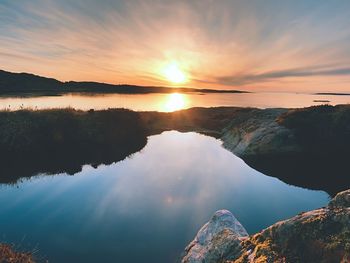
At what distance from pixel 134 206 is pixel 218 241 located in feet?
24.8

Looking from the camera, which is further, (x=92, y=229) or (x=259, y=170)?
(x=259, y=170)

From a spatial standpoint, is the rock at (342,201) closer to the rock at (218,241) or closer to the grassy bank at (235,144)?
the rock at (218,241)

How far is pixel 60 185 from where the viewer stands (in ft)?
57.0

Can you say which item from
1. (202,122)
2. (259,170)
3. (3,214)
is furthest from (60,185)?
(202,122)

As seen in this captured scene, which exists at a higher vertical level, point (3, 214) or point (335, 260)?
point (335, 260)

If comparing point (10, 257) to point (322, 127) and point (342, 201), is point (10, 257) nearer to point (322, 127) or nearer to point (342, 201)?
point (342, 201)

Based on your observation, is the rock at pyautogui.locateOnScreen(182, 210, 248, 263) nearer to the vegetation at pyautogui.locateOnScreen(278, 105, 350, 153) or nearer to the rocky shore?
the rocky shore

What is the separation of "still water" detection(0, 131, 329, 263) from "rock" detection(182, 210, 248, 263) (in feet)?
5.24

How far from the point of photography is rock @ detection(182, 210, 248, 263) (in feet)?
24.5

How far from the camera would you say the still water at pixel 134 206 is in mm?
11016

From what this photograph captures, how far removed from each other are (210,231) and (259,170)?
13.2 meters

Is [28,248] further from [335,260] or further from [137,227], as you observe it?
[335,260]

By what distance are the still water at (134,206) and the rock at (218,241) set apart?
160 cm

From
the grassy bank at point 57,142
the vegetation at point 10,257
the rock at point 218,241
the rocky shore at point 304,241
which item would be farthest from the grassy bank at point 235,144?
the rocky shore at point 304,241
